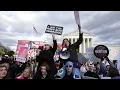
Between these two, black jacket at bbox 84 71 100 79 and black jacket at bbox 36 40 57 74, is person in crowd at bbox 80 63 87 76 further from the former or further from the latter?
black jacket at bbox 36 40 57 74

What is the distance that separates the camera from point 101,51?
5.76m

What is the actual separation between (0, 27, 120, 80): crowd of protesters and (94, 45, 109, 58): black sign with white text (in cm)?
14

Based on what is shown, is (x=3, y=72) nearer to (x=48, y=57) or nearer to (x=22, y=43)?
(x=48, y=57)

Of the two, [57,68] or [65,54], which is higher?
[65,54]

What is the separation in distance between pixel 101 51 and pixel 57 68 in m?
1.04

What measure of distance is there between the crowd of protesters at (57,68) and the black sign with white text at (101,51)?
0.14 m

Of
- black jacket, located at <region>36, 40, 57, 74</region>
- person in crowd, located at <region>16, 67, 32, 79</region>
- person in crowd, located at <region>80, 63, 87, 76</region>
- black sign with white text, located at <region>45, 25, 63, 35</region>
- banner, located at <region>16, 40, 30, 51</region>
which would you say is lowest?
person in crowd, located at <region>16, 67, 32, 79</region>

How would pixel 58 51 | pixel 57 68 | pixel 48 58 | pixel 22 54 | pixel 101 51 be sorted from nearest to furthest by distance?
pixel 48 58
pixel 57 68
pixel 101 51
pixel 58 51
pixel 22 54

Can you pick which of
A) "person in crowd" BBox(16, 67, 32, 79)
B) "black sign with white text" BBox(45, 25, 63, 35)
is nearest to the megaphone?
"black sign with white text" BBox(45, 25, 63, 35)

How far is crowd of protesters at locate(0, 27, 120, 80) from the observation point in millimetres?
5238

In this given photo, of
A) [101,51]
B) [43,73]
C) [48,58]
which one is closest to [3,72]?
[43,73]

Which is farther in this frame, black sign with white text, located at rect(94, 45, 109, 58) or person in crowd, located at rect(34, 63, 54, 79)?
black sign with white text, located at rect(94, 45, 109, 58)
